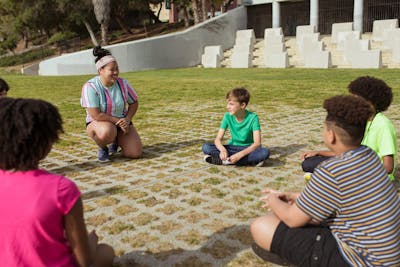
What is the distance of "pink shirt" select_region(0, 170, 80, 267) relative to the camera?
6.00 feet

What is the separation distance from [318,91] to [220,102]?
325 cm

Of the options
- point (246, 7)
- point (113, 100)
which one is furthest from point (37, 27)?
point (113, 100)

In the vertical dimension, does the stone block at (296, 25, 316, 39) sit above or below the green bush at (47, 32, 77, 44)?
below

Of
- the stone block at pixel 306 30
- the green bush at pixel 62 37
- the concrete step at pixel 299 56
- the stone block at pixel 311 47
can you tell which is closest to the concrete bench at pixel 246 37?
the concrete step at pixel 299 56

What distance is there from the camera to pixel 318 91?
1249 centimetres

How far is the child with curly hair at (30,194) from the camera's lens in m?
1.84

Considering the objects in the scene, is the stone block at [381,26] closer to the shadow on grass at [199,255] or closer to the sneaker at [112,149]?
the sneaker at [112,149]

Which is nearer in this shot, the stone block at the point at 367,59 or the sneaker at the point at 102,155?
the sneaker at the point at 102,155

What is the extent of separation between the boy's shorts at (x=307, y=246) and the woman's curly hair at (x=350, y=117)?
1.86 ft

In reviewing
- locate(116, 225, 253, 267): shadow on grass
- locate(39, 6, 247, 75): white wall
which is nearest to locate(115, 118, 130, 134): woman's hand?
locate(116, 225, 253, 267): shadow on grass

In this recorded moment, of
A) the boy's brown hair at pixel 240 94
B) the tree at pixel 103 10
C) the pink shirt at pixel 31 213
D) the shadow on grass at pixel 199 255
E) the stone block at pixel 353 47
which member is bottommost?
the shadow on grass at pixel 199 255

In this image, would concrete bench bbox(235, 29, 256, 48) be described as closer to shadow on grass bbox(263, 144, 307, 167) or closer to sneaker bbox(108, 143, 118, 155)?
shadow on grass bbox(263, 144, 307, 167)

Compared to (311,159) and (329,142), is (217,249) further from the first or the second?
(311,159)

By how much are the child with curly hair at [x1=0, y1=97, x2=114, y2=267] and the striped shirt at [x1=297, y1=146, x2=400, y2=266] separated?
48.1 inches
